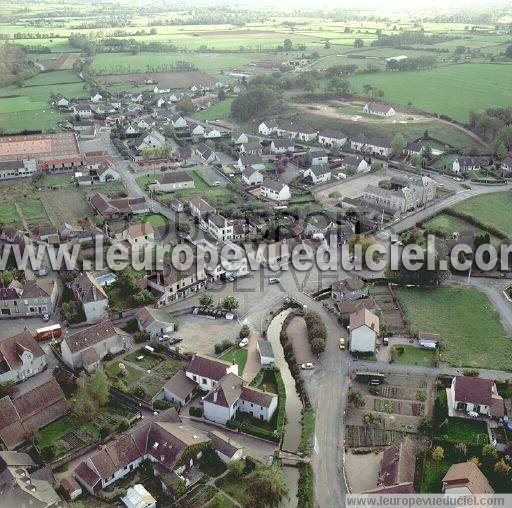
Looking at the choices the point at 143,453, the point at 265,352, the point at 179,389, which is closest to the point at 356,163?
the point at 265,352

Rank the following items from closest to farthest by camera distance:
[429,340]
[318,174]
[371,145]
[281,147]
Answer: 1. [429,340]
2. [318,174]
3. [371,145]
4. [281,147]

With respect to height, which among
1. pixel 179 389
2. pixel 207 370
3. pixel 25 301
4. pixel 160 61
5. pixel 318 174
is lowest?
pixel 179 389

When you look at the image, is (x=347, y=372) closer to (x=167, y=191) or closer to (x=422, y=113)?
(x=167, y=191)

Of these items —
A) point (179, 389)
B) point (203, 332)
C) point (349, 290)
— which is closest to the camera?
point (179, 389)

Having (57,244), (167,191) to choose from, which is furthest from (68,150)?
(57,244)

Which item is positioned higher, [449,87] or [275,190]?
[449,87]

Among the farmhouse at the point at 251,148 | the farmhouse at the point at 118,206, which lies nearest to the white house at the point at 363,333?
the farmhouse at the point at 118,206

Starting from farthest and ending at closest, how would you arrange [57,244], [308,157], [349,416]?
[308,157] < [57,244] < [349,416]

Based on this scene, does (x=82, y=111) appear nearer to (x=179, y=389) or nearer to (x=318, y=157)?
(x=318, y=157)

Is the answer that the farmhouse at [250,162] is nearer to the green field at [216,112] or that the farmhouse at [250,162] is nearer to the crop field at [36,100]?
the green field at [216,112]
